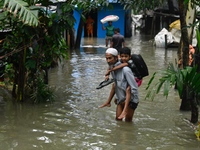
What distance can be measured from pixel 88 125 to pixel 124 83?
0.98 meters

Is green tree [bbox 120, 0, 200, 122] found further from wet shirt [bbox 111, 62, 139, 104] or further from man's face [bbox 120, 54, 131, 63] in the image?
man's face [bbox 120, 54, 131, 63]

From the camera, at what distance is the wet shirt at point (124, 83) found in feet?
20.0

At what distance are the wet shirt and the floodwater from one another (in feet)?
1.77

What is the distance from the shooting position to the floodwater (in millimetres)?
5641

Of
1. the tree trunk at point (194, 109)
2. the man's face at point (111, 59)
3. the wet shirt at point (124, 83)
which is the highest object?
the man's face at point (111, 59)

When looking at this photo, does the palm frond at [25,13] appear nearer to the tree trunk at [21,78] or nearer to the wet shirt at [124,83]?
the wet shirt at [124,83]

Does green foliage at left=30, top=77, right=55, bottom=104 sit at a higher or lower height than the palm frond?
lower

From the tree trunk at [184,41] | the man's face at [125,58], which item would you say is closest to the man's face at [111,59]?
the man's face at [125,58]

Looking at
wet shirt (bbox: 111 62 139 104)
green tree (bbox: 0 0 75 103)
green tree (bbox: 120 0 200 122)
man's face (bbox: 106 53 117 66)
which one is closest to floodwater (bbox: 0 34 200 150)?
green tree (bbox: 120 0 200 122)

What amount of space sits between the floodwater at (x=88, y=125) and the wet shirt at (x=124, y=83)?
21.2 inches

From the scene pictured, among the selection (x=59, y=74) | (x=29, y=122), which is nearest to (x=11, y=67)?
(x=29, y=122)

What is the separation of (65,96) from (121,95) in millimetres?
2888

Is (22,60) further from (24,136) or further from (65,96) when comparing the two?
(24,136)

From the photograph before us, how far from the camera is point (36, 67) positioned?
7.97 m
